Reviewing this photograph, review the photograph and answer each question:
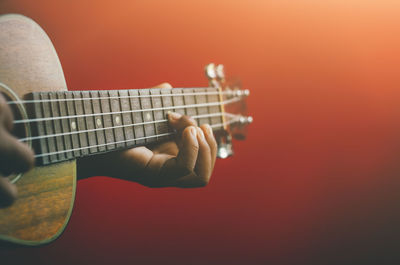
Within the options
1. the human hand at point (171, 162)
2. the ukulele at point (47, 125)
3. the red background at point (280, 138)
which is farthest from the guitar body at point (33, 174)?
the red background at point (280, 138)

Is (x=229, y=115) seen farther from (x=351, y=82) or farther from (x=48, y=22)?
(x=351, y=82)

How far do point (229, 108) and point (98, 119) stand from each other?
43 centimetres

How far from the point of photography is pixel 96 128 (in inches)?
19.2

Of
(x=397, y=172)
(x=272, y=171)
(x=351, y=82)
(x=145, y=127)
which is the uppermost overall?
(x=351, y=82)

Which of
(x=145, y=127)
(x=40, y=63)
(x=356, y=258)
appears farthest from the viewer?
(x=356, y=258)

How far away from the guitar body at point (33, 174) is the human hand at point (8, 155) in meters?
0.07

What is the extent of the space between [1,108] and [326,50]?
1.14 m

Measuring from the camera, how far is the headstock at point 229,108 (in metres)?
0.79

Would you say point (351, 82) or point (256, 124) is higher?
point (351, 82)

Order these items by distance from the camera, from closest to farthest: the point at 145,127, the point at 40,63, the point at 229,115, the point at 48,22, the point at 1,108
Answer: the point at 1,108 → the point at 40,63 → the point at 145,127 → the point at 48,22 → the point at 229,115

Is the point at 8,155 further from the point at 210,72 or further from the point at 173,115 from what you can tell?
the point at 210,72

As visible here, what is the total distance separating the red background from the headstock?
0.62ft

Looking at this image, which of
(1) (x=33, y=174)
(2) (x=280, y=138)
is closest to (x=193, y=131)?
(1) (x=33, y=174)

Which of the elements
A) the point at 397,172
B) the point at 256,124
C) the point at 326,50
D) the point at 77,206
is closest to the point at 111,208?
the point at 77,206
